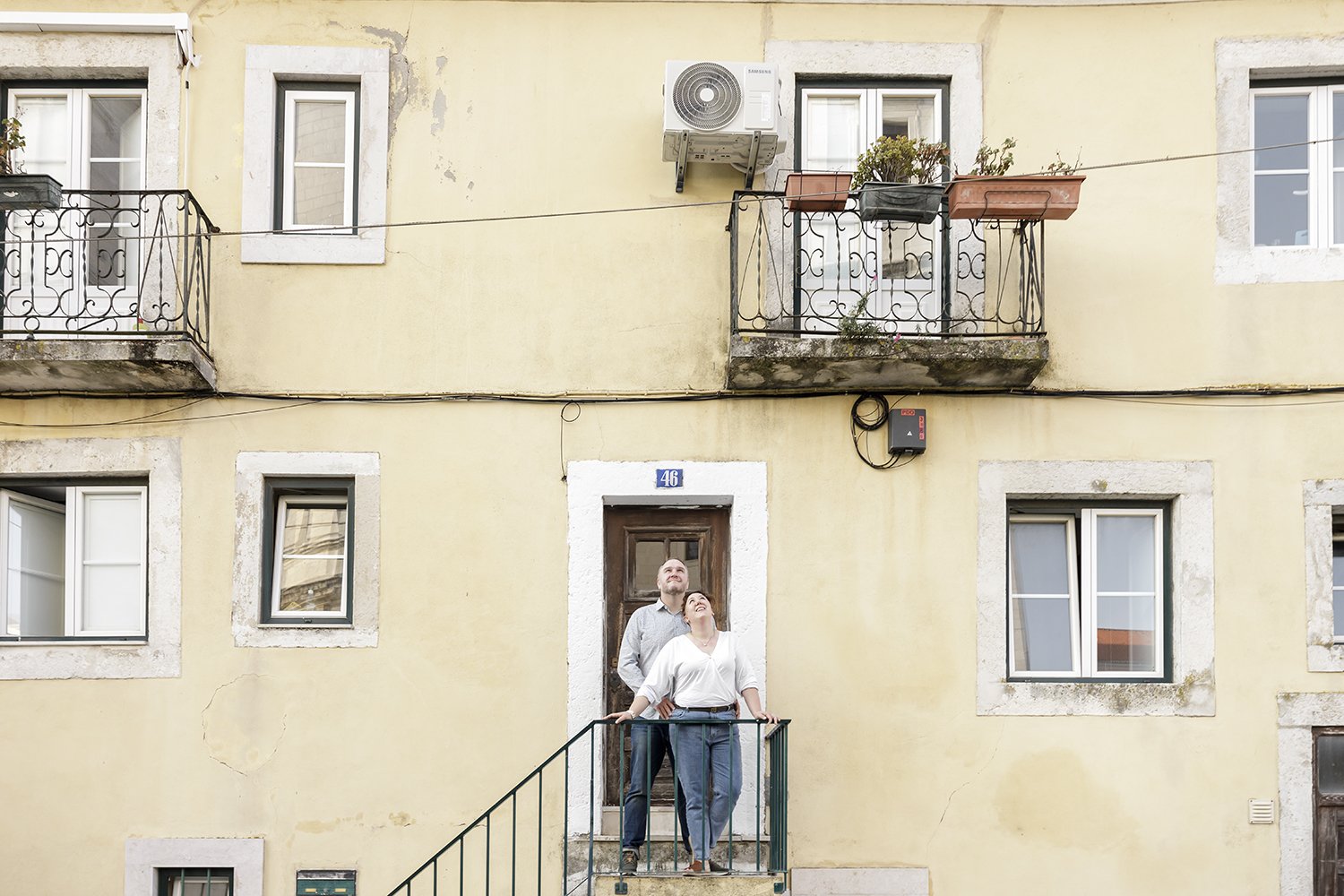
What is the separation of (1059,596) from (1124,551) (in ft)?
1.52

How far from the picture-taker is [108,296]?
8.27 metres

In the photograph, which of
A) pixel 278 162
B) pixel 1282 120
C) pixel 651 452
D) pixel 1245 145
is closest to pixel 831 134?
pixel 651 452

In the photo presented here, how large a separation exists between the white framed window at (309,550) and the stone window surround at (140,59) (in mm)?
1990

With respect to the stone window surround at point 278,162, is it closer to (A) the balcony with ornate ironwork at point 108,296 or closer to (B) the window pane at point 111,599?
(A) the balcony with ornate ironwork at point 108,296

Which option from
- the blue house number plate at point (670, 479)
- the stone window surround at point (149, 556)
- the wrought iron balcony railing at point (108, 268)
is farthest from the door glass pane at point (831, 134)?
the stone window surround at point (149, 556)

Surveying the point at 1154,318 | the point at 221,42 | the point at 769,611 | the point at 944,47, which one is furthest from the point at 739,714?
the point at 221,42

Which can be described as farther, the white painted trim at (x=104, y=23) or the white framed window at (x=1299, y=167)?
the white framed window at (x=1299, y=167)

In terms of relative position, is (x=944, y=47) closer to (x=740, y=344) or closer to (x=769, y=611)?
(x=740, y=344)

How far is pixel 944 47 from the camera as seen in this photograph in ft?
27.2

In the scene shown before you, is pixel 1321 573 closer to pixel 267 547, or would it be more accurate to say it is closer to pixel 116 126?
pixel 267 547

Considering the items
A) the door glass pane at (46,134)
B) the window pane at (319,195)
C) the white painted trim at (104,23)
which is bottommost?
the window pane at (319,195)

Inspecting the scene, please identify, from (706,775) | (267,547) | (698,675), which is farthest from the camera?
(267,547)

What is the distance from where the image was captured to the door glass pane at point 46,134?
835cm

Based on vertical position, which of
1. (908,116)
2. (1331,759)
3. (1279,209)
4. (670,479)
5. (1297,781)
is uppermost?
(908,116)
